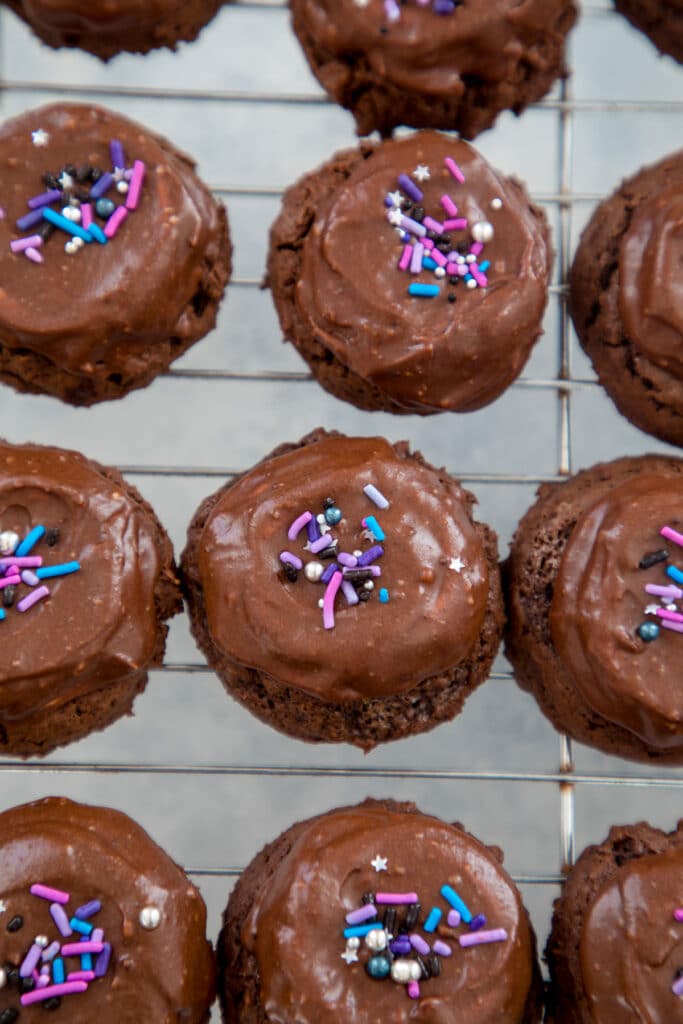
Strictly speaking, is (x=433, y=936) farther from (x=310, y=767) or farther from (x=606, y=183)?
(x=606, y=183)

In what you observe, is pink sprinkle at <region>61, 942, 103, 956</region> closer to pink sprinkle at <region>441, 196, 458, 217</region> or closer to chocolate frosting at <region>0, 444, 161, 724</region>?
chocolate frosting at <region>0, 444, 161, 724</region>

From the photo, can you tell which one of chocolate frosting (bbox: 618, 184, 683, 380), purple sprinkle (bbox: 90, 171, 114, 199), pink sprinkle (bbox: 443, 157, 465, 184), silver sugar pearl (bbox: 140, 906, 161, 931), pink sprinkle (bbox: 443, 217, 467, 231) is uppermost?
purple sprinkle (bbox: 90, 171, 114, 199)

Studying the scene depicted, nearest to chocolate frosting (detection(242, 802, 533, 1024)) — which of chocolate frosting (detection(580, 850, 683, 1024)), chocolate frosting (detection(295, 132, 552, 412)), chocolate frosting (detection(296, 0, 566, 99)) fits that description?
chocolate frosting (detection(580, 850, 683, 1024))

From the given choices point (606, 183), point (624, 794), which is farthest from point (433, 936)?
point (606, 183)

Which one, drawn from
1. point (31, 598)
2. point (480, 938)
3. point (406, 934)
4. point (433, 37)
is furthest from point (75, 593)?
point (433, 37)

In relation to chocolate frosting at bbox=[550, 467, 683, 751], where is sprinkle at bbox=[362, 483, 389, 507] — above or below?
above

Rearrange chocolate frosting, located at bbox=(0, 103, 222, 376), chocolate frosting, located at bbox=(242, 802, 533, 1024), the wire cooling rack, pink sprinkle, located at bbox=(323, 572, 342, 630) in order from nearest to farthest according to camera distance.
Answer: chocolate frosting, located at bbox=(242, 802, 533, 1024) < pink sprinkle, located at bbox=(323, 572, 342, 630) < chocolate frosting, located at bbox=(0, 103, 222, 376) < the wire cooling rack
